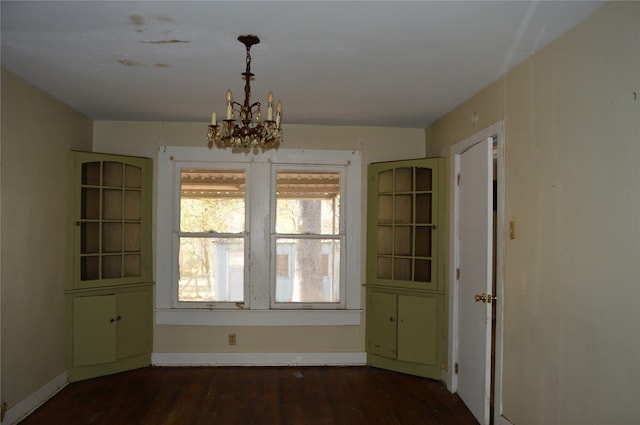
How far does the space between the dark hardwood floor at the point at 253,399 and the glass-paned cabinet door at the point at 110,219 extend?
0.99 meters

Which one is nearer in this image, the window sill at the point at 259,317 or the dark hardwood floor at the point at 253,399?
the dark hardwood floor at the point at 253,399

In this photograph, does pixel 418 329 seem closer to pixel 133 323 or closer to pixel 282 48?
pixel 133 323

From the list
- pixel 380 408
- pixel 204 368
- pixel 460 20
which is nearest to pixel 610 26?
pixel 460 20

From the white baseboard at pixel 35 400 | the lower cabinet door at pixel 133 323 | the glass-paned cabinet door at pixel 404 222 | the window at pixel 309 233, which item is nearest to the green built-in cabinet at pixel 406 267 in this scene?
the glass-paned cabinet door at pixel 404 222

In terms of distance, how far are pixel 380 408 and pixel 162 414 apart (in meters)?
1.70

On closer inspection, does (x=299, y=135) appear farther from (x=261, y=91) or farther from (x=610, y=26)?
(x=610, y=26)

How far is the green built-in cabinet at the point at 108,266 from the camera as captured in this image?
443 cm

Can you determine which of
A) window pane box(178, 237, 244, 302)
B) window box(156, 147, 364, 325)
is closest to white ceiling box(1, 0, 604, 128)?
window box(156, 147, 364, 325)

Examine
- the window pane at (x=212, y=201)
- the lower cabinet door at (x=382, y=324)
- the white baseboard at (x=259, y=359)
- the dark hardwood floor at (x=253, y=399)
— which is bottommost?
the dark hardwood floor at (x=253, y=399)

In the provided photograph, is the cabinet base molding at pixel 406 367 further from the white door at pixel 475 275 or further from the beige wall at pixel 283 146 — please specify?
the white door at pixel 475 275

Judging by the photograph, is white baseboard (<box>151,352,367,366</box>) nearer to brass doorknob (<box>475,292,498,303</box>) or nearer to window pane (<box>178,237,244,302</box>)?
window pane (<box>178,237,244,302</box>)

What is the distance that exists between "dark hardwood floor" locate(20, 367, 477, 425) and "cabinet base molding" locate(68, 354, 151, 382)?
68 mm

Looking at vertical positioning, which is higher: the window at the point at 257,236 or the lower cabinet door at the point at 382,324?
the window at the point at 257,236

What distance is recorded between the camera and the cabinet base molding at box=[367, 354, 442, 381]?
4.60 m
